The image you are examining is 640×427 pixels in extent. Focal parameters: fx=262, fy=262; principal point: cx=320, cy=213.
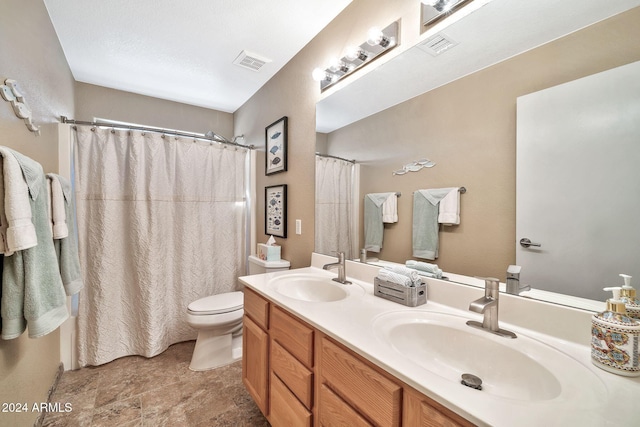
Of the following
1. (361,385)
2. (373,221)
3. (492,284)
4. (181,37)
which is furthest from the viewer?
(181,37)

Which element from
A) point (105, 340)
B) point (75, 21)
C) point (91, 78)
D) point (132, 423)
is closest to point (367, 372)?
point (132, 423)

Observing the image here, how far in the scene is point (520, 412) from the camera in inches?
20.0

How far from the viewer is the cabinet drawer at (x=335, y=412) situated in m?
0.80

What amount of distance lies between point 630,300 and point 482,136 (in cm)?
65

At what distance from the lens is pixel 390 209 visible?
1383 mm

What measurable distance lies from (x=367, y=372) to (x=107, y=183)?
2.40m

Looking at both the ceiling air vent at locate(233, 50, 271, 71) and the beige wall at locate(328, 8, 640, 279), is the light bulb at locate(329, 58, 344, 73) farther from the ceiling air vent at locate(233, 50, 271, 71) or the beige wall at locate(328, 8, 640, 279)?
the ceiling air vent at locate(233, 50, 271, 71)

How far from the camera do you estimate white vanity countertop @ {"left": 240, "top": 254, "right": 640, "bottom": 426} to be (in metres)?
0.50

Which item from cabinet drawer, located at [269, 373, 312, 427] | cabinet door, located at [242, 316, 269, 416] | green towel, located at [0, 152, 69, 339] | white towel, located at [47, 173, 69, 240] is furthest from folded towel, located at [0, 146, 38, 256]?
cabinet drawer, located at [269, 373, 312, 427]

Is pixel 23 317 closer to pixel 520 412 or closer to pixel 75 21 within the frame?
pixel 520 412

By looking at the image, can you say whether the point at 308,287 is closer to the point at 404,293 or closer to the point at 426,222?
the point at 404,293

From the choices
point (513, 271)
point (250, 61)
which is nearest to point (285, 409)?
point (513, 271)

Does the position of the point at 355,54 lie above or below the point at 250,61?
below

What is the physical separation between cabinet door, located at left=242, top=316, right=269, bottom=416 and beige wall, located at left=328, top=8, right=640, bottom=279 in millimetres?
843
